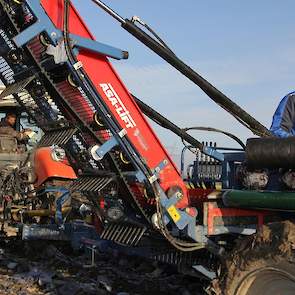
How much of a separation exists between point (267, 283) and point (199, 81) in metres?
1.83

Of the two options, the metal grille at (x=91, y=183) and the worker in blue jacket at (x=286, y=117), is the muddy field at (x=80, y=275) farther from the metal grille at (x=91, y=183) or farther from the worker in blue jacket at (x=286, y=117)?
the worker in blue jacket at (x=286, y=117)

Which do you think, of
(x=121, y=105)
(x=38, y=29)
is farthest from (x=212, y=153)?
(x=38, y=29)

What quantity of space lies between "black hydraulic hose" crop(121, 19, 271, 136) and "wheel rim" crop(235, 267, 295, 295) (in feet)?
4.61

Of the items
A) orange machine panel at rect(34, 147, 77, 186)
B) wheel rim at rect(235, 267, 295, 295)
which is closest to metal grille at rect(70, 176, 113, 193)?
wheel rim at rect(235, 267, 295, 295)

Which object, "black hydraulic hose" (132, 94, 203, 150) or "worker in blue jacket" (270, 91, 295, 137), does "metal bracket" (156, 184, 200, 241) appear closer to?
"black hydraulic hose" (132, 94, 203, 150)

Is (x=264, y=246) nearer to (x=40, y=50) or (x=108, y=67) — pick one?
(x=108, y=67)

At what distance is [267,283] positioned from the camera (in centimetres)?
356

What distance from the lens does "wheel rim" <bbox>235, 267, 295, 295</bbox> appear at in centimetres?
341

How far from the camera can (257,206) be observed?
12.4 feet

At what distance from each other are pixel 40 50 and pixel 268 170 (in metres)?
1.94

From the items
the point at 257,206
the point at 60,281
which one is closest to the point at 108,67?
the point at 257,206

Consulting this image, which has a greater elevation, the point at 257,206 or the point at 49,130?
the point at 49,130

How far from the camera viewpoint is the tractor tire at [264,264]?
334 cm

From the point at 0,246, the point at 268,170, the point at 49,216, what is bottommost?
the point at 0,246
